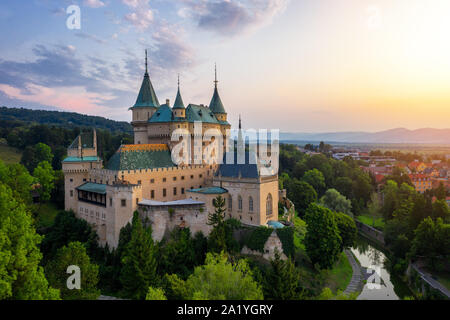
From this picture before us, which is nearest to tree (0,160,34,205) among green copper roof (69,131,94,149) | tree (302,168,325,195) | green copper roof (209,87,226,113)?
green copper roof (69,131,94,149)

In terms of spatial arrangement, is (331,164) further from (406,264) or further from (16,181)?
(16,181)

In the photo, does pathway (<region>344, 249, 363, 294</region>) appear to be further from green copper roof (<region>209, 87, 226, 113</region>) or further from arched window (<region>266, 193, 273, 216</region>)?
green copper roof (<region>209, 87, 226, 113</region>)

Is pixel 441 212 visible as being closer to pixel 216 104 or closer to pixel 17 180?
pixel 216 104

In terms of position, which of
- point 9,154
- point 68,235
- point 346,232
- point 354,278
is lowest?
point 354,278

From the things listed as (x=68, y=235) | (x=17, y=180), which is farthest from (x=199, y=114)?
(x=17, y=180)

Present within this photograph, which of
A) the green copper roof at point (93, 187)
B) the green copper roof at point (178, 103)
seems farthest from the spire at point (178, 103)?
the green copper roof at point (93, 187)
